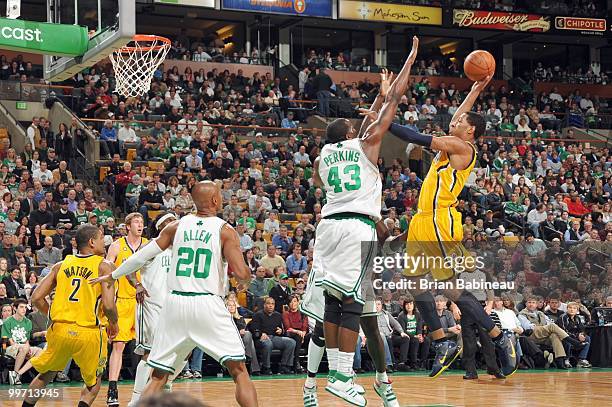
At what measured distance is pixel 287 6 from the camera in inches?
1139

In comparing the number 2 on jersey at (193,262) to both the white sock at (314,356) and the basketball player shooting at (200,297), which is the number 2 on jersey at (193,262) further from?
the white sock at (314,356)

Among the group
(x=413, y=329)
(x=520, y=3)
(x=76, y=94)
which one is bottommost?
(x=413, y=329)

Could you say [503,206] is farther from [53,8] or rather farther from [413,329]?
[53,8]

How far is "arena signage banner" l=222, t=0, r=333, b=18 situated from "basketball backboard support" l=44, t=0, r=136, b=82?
18.8m

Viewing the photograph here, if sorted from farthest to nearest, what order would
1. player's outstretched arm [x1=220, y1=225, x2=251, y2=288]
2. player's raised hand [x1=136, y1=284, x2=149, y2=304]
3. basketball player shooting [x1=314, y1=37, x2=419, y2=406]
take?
player's raised hand [x1=136, y1=284, x2=149, y2=304], basketball player shooting [x1=314, y1=37, x2=419, y2=406], player's outstretched arm [x1=220, y1=225, x2=251, y2=288]

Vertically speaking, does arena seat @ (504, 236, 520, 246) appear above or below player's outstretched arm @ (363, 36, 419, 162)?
below

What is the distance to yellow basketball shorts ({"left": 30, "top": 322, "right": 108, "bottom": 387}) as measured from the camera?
Answer: 8023 millimetres

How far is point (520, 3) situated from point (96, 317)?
28.7 m

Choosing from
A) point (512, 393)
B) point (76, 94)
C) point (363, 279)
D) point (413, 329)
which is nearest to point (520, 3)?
point (76, 94)

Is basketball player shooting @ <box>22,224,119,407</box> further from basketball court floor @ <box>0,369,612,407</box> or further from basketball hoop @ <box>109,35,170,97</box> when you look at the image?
basketball hoop @ <box>109,35,170,97</box>

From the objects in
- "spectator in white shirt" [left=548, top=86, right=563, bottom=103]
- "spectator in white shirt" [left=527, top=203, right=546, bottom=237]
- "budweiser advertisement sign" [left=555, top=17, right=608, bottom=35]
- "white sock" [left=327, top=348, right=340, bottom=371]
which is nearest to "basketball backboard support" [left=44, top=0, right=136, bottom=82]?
"white sock" [left=327, top=348, right=340, bottom=371]

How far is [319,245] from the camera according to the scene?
302 inches

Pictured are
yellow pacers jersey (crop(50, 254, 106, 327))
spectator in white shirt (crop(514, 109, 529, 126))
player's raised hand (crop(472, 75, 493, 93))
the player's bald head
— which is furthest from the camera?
spectator in white shirt (crop(514, 109, 529, 126))

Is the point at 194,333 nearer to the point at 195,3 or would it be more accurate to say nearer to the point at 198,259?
the point at 198,259
